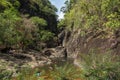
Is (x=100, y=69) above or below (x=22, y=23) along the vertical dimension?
below

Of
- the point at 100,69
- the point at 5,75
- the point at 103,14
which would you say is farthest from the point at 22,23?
the point at 5,75

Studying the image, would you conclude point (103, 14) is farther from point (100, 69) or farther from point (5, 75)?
point (5, 75)

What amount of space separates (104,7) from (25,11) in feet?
172

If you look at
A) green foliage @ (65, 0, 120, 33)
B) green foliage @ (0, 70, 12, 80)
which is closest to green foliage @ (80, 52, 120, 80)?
green foliage @ (0, 70, 12, 80)

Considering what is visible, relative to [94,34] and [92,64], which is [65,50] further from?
[92,64]

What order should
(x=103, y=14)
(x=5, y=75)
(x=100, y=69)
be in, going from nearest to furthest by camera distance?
(x=5, y=75)
(x=100, y=69)
(x=103, y=14)

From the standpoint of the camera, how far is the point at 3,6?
5959cm

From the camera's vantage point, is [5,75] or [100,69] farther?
[100,69]

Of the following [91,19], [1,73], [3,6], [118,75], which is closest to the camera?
[1,73]

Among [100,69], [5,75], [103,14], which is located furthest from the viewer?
[103,14]

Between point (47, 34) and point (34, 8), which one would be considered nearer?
point (47, 34)

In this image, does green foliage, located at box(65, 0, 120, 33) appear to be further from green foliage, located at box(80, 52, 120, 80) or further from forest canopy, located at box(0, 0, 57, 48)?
forest canopy, located at box(0, 0, 57, 48)

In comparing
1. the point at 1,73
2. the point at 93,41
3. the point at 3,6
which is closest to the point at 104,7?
the point at 93,41

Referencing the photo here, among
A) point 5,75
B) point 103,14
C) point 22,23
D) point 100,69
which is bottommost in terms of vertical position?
point 100,69
